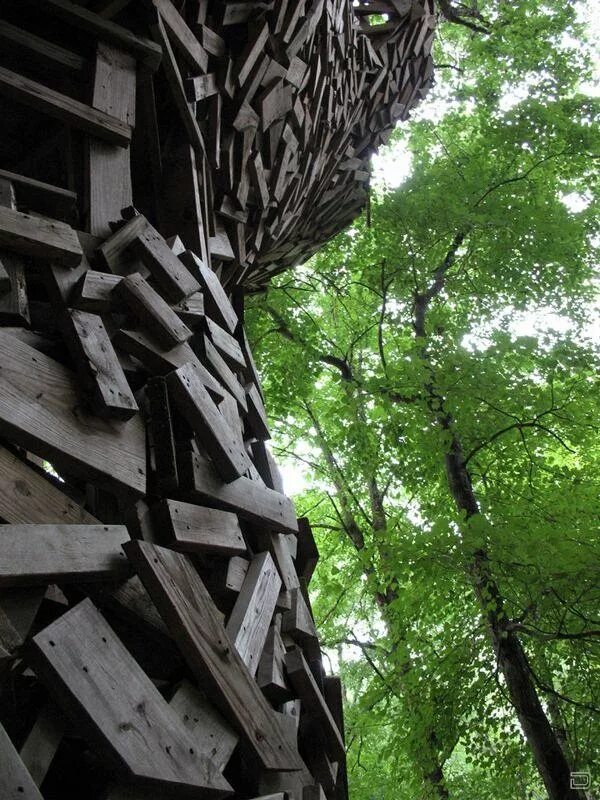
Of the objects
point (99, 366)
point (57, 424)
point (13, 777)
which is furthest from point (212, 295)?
point (13, 777)

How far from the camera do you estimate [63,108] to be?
337 centimetres

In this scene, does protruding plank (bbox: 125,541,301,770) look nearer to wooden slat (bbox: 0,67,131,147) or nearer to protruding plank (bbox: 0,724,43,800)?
protruding plank (bbox: 0,724,43,800)

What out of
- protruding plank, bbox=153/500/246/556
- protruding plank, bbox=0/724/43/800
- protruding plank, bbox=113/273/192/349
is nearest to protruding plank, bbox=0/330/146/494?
protruding plank, bbox=153/500/246/556

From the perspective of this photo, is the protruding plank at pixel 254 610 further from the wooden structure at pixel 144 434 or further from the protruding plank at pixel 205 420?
the protruding plank at pixel 205 420

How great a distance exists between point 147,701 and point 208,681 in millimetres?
319

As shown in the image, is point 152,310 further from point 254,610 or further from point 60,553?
point 254,610

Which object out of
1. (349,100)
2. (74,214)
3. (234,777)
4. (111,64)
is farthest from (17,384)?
(349,100)

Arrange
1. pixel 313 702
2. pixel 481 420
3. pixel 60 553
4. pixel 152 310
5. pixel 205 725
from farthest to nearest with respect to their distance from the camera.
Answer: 1. pixel 481 420
2. pixel 313 702
3. pixel 152 310
4. pixel 205 725
5. pixel 60 553

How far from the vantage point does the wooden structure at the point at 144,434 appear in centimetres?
234

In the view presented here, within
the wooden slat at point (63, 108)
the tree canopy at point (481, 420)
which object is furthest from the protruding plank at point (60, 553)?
the tree canopy at point (481, 420)

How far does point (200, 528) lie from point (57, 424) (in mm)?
731

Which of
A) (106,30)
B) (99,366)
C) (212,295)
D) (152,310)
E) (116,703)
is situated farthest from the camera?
(212,295)

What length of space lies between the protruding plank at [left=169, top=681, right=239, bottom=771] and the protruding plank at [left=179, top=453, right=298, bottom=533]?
766mm

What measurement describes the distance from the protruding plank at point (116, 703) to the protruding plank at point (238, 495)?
77 cm
